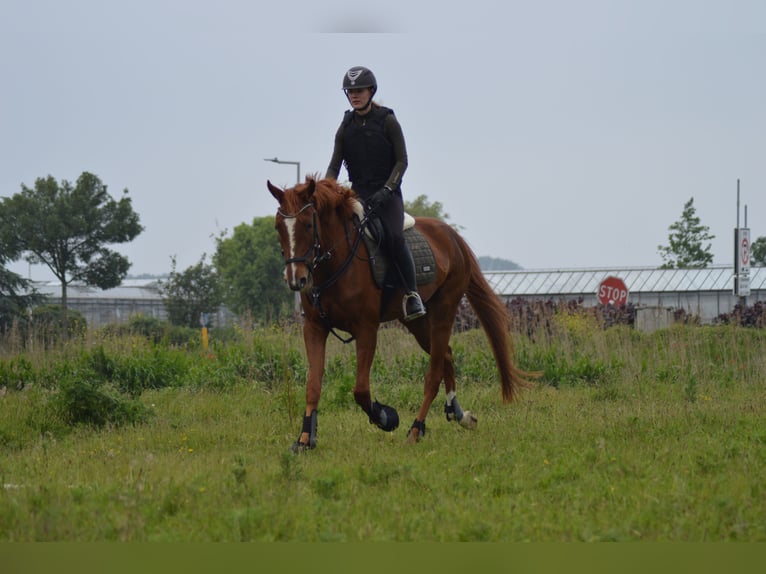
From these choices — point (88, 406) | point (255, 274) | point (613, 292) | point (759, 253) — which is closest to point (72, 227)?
point (255, 274)

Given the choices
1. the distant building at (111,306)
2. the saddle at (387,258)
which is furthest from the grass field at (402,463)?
the distant building at (111,306)

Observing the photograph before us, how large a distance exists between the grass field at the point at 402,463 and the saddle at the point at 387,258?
1528 millimetres

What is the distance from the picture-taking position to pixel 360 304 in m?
9.10

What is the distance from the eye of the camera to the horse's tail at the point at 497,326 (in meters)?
11.6

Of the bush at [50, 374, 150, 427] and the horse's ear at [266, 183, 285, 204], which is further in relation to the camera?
the bush at [50, 374, 150, 427]

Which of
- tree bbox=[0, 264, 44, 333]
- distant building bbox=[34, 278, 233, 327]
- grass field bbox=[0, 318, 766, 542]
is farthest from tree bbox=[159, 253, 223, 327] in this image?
grass field bbox=[0, 318, 766, 542]

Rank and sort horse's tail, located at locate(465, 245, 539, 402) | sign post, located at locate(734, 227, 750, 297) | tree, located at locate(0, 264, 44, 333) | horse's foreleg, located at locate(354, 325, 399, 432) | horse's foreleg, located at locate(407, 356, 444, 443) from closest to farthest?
horse's foreleg, located at locate(354, 325, 399, 432)
horse's foreleg, located at locate(407, 356, 444, 443)
horse's tail, located at locate(465, 245, 539, 402)
tree, located at locate(0, 264, 44, 333)
sign post, located at locate(734, 227, 750, 297)

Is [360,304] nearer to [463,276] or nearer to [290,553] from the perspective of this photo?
[463,276]

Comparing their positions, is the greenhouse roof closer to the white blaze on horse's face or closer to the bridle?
the bridle

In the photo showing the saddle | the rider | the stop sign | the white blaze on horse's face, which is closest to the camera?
the white blaze on horse's face

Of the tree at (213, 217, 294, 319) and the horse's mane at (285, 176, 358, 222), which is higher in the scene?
the horse's mane at (285, 176, 358, 222)

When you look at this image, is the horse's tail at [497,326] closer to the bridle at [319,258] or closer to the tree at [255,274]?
the bridle at [319,258]

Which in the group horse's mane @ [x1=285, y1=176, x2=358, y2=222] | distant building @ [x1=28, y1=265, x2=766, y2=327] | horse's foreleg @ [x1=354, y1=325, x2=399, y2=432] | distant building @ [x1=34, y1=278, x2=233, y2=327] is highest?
horse's mane @ [x1=285, y1=176, x2=358, y2=222]

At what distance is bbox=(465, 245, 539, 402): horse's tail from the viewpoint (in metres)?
11.6
